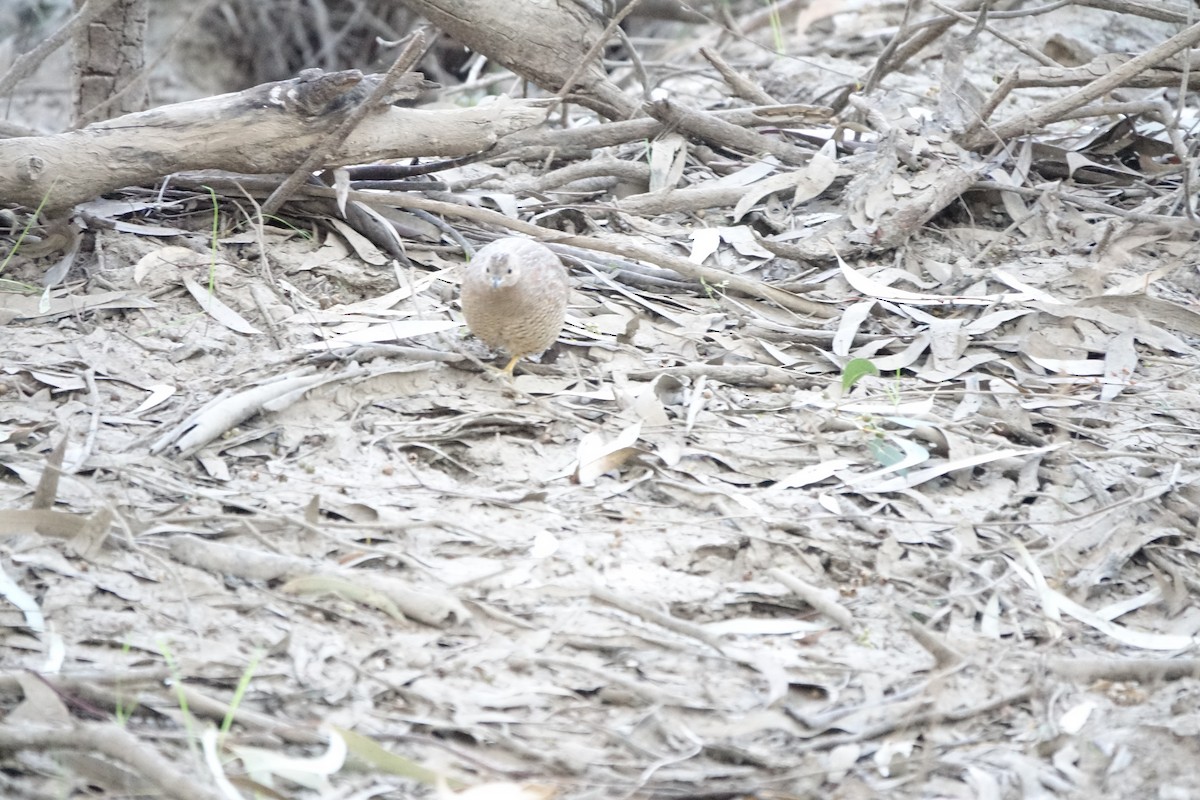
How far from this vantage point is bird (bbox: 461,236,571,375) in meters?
3.92

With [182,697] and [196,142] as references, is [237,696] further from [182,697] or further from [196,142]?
[196,142]

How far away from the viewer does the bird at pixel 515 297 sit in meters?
3.92

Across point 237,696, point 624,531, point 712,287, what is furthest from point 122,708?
point 712,287

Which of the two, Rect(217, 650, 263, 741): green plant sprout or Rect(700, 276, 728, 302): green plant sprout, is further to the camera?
Rect(700, 276, 728, 302): green plant sprout

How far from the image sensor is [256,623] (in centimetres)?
297

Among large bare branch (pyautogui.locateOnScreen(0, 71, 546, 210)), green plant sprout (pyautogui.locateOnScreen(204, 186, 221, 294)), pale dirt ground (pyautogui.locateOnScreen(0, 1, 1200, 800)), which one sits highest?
large bare branch (pyautogui.locateOnScreen(0, 71, 546, 210))

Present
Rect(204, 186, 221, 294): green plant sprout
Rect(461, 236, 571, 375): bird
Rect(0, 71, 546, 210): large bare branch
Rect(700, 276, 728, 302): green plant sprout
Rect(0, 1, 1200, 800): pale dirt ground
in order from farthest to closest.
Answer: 1. Rect(700, 276, 728, 302): green plant sprout
2. Rect(204, 186, 221, 294): green plant sprout
3. Rect(0, 71, 546, 210): large bare branch
4. Rect(461, 236, 571, 375): bird
5. Rect(0, 1, 1200, 800): pale dirt ground

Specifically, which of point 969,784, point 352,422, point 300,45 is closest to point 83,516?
point 352,422

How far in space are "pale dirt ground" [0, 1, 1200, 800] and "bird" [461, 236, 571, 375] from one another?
0.51ft

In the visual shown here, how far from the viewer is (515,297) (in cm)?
391

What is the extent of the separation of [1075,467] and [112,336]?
312 cm

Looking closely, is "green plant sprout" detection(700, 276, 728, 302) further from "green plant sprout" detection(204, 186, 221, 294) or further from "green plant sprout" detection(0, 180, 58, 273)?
"green plant sprout" detection(0, 180, 58, 273)

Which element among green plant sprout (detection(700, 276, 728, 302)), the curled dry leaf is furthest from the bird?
green plant sprout (detection(700, 276, 728, 302))

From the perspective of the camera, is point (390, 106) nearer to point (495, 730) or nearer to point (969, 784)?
point (495, 730)
